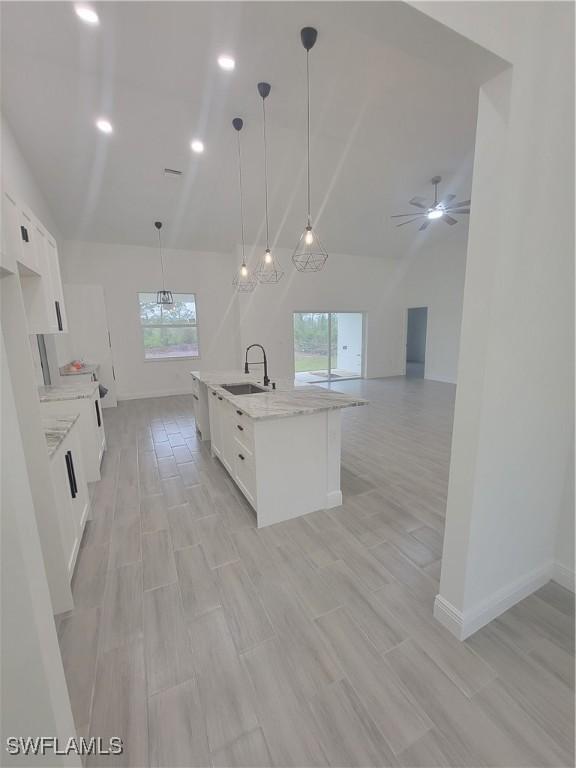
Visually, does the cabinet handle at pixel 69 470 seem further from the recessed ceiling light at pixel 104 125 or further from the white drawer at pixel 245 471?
the recessed ceiling light at pixel 104 125

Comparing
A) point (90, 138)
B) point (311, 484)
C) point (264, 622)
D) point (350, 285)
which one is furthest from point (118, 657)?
point (350, 285)

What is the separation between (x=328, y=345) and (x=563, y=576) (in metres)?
7.27

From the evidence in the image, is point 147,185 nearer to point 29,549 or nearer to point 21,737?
point 29,549

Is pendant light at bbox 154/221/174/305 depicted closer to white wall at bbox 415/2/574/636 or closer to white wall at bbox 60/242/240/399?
white wall at bbox 60/242/240/399

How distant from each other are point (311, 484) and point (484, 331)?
1696mm

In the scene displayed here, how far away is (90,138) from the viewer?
3727mm

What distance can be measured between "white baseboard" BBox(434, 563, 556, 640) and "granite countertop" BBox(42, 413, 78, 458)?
2.13 meters

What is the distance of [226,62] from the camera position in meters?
2.72

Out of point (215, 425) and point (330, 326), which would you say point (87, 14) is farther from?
point (330, 326)

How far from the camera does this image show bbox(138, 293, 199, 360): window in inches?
268

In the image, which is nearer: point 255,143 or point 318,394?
point 318,394

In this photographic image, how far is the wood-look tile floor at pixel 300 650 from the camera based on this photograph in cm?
112

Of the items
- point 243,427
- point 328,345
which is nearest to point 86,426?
point 243,427

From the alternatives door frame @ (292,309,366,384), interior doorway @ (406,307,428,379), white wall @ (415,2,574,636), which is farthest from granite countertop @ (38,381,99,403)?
interior doorway @ (406,307,428,379)
